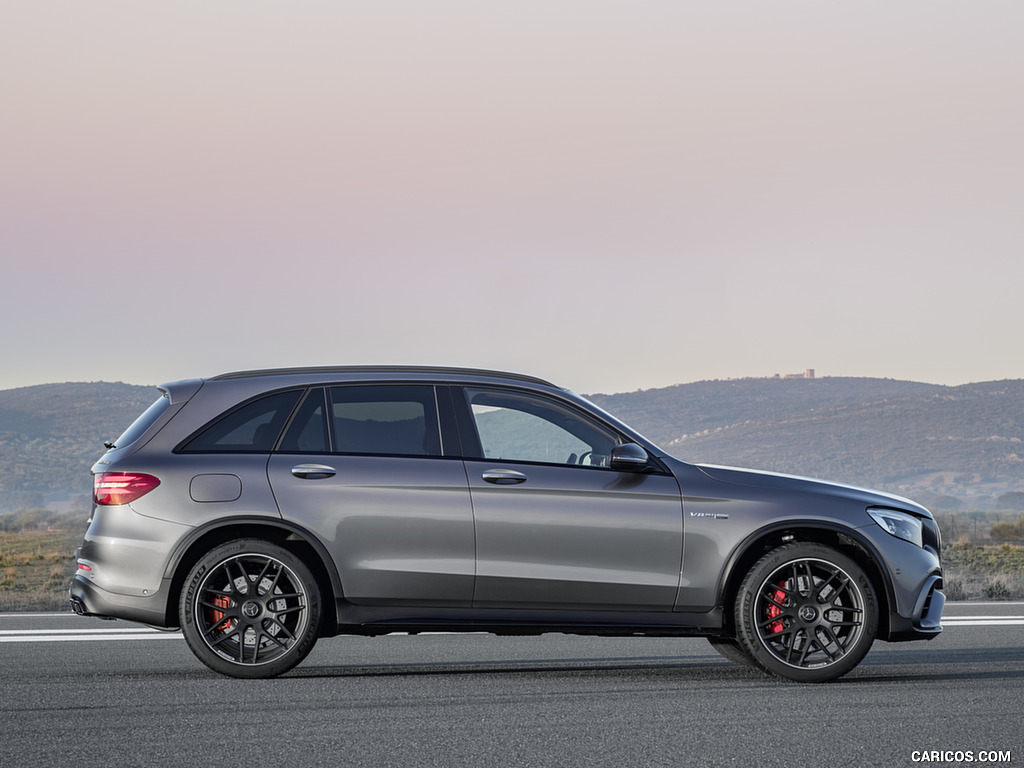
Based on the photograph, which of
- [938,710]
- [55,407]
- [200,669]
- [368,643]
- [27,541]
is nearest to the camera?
[938,710]

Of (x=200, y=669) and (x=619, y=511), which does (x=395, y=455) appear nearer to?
(x=619, y=511)

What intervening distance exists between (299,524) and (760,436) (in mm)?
145776

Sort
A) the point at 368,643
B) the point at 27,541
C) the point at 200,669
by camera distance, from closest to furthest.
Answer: the point at 200,669 → the point at 368,643 → the point at 27,541

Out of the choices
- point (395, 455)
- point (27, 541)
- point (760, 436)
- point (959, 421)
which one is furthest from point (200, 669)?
point (959, 421)

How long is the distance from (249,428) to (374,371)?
2.82 feet

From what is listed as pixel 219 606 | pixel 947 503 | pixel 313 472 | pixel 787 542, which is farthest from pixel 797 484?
pixel 947 503

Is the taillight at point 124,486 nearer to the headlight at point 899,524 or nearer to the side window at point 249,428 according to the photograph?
the side window at point 249,428

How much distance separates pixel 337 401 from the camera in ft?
25.6

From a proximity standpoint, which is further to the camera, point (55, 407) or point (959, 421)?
point (55, 407)

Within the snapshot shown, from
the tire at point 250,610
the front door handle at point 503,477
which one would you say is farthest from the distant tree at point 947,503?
→ the tire at point 250,610

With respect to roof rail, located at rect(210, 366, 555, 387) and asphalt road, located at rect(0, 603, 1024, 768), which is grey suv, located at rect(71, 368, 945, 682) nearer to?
roof rail, located at rect(210, 366, 555, 387)

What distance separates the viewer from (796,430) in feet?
495

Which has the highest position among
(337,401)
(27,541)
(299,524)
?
(337,401)

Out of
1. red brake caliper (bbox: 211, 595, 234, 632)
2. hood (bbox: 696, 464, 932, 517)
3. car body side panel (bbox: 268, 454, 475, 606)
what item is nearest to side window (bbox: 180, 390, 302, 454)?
car body side panel (bbox: 268, 454, 475, 606)
